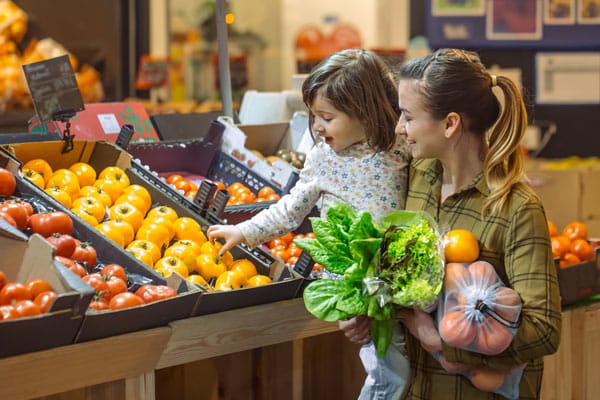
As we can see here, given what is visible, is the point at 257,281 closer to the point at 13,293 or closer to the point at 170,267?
the point at 170,267

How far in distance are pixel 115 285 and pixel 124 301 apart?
4.2 inches

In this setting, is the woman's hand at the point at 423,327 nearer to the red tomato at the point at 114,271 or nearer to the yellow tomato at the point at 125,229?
the red tomato at the point at 114,271

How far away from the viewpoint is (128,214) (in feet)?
9.86


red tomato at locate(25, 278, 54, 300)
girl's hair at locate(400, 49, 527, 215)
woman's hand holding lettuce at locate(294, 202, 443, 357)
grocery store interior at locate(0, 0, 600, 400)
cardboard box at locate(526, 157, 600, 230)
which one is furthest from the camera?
cardboard box at locate(526, 157, 600, 230)

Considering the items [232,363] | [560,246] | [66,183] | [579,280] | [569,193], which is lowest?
[569,193]

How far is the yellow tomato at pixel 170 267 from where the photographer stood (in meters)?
2.78

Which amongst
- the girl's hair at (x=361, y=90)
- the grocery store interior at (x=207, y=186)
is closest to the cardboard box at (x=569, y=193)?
the grocery store interior at (x=207, y=186)

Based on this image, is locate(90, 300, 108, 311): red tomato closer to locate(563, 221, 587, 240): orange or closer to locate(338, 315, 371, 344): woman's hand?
locate(338, 315, 371, 344): woman's hand

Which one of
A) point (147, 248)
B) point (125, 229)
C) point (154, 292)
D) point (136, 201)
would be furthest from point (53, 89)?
point (154, 292)

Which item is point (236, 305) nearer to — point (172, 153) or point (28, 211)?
point (28, 211)

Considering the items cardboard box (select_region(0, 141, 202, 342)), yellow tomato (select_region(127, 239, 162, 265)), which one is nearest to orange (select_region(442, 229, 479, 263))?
cardboard box (select_region(0, 141, 202, 342))

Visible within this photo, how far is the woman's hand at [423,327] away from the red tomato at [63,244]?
959 mm

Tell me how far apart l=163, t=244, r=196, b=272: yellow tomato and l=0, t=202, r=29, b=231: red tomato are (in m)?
0.46

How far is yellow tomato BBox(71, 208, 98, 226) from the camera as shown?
2.91 m
